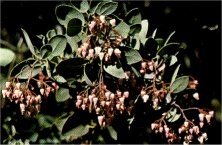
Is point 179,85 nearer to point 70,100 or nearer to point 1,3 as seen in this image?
point 70,100

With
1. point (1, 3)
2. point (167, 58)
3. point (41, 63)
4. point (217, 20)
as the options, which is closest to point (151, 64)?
point (167, 58)

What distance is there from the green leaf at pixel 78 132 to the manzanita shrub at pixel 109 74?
1.8 inches

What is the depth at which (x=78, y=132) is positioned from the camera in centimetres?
202

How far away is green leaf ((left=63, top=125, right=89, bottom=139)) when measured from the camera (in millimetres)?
2004

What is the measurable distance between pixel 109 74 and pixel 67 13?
1.08ft

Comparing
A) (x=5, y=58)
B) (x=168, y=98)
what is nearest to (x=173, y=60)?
(x=168, y=98)

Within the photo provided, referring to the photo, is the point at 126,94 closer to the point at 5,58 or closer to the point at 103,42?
the point at 103,42

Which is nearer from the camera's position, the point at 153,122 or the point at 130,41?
the point at 130,41

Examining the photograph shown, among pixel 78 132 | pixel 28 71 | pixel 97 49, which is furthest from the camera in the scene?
pixel 78 132

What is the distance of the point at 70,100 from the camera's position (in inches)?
81.1

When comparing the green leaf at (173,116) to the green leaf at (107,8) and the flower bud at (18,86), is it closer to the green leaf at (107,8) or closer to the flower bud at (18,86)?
the green leaf at (107,8)

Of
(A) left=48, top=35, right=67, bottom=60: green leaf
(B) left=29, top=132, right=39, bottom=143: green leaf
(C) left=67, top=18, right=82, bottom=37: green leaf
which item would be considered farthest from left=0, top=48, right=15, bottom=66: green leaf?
(B) left=29, top=132, right=39, bottom=143: green leaf

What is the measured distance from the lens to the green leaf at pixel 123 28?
1.75m

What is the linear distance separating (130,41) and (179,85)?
0.93 feet
